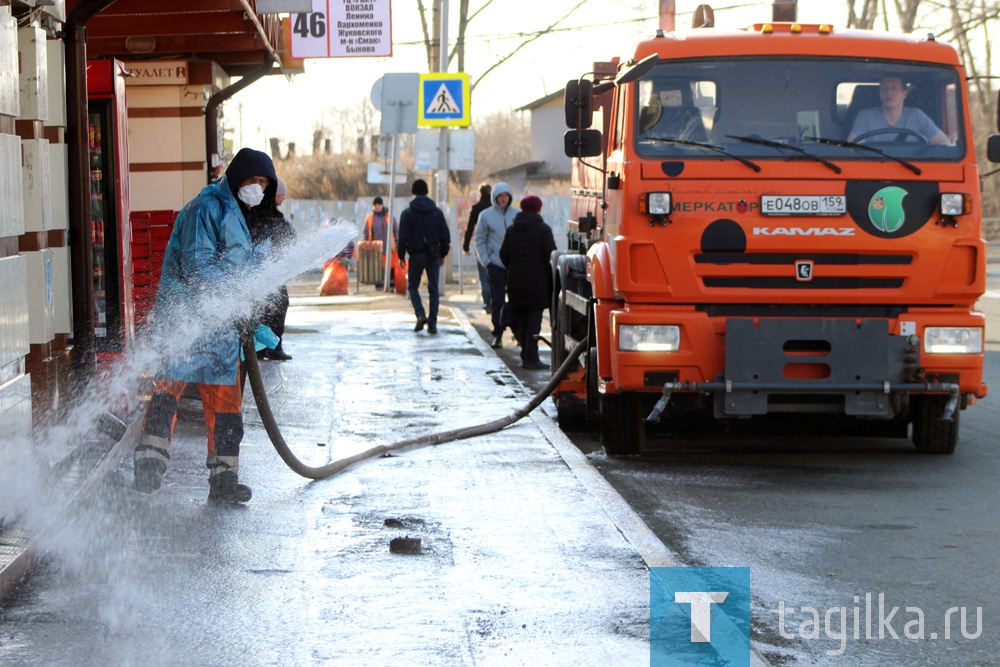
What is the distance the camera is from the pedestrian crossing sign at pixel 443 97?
22328 mm

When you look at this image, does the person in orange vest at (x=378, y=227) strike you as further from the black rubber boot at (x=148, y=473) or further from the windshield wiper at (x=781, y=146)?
the black rubber boot at (x=148, y=473)

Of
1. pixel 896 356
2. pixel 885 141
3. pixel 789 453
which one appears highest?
pixel 885 141

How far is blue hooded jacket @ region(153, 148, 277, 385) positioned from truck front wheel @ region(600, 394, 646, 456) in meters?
2.78

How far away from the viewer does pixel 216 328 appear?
22.4ft

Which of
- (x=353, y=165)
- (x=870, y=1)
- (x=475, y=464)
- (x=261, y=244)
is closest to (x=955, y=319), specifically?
(x=475, y=464)

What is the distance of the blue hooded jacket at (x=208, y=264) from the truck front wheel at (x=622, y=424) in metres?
2.78

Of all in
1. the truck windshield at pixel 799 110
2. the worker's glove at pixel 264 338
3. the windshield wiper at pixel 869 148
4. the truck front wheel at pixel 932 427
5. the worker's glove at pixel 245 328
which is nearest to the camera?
the worker's glove at pixel 245 328

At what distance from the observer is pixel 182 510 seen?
21.8 ft

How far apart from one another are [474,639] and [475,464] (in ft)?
11.1

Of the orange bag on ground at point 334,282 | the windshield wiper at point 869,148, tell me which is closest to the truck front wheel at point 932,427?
the windshield wiper at point 869,148

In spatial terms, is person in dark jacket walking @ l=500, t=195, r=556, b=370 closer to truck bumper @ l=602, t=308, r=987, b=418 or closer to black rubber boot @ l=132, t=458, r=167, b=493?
truck bumper @ l=602, t=308, r=987, b=418

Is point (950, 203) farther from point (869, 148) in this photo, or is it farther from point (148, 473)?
point (148, 473)

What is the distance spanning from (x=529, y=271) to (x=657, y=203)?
18.4 ft

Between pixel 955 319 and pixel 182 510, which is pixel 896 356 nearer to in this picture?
pixel 955 319
